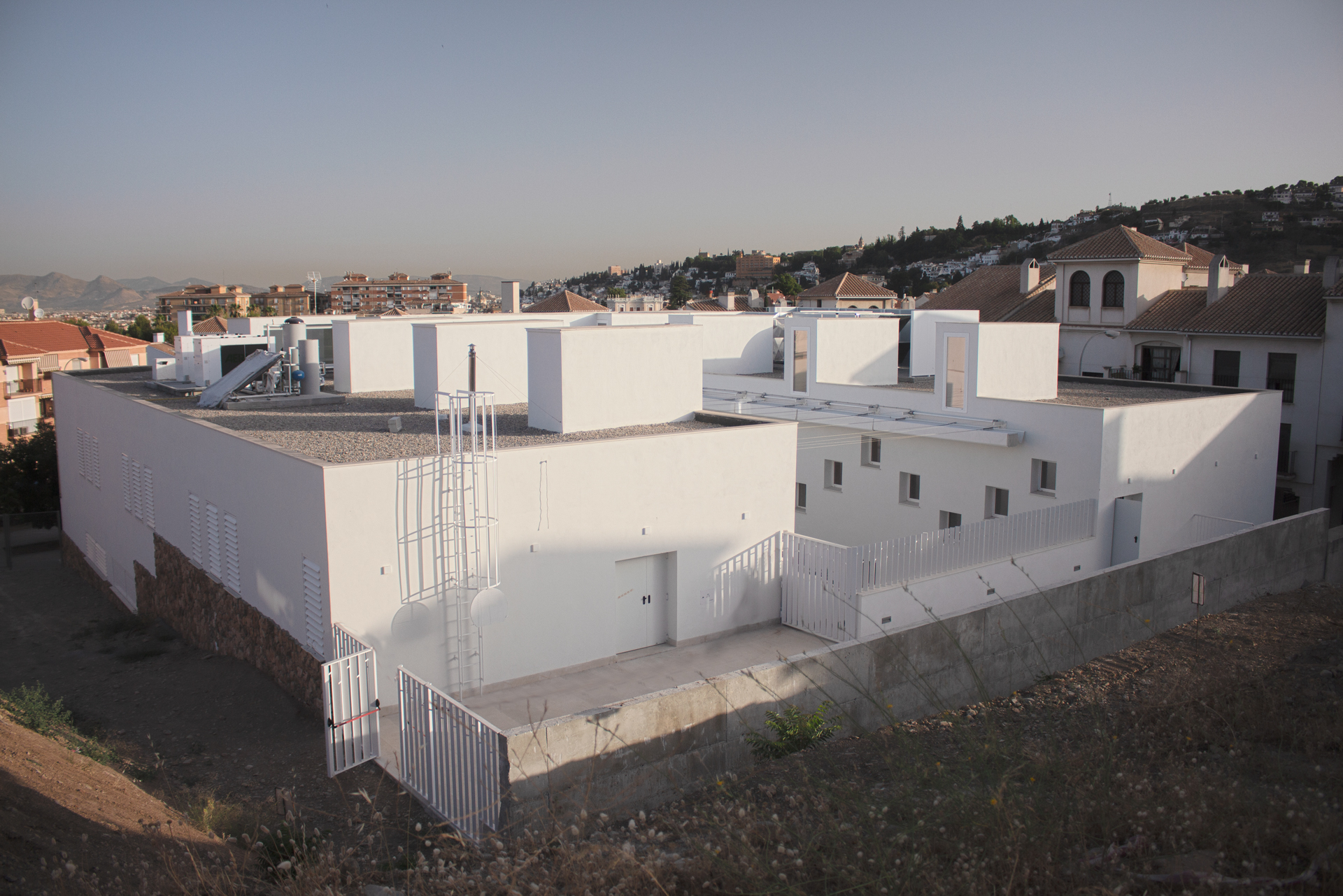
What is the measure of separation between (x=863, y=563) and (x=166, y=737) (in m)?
10.8

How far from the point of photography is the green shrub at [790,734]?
34.6ft

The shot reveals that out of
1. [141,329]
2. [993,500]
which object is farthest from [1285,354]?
[141,329]

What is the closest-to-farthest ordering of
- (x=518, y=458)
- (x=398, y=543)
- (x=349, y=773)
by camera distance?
(x=349, y=773), (x=398, y=543), (x=518, y=458)

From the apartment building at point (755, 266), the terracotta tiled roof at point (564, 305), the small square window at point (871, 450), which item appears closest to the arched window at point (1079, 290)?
the terracotta tiled roof at point (564, 305)

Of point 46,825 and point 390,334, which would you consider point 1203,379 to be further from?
point 46,825

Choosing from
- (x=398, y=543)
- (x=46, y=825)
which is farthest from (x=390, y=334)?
→ (x=46, y=825)

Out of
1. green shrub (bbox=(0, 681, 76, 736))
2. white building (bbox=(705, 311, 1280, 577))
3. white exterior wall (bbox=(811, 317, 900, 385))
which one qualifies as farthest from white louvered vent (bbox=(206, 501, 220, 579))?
white exterior wall (bbox=(811, 317, 900, 385))

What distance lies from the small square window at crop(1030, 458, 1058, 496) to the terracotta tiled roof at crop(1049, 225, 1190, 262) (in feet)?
76.8

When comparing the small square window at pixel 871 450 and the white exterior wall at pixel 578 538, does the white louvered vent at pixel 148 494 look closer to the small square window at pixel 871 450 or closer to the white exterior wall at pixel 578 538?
the white exterior wall at pixel 578 538

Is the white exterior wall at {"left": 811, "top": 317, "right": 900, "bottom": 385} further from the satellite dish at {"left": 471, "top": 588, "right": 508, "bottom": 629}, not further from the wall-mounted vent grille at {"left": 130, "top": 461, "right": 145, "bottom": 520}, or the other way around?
the wall-mounted vent grille at {"left": 130, "top": 461, "right": 145, "bottom": 520}

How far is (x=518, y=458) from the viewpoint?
43.8ft

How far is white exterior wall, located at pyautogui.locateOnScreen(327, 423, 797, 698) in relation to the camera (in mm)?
12148

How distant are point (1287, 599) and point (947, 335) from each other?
9.19 meters

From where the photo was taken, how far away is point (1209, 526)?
22.2 metres
